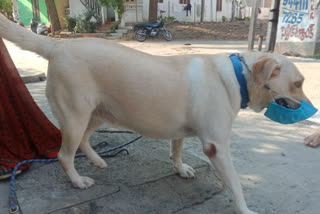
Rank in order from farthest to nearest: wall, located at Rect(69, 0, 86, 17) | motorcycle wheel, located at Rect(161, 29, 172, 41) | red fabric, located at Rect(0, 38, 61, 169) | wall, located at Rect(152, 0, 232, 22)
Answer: wall, located at Rect(152, 0, 232, 22)
wall, located at Rect(69, 0, 86, 17)
motorcycle wheel, located at Rect(161, 29, 172, 41)
red fabric, located at Rect(0, 38, 61, 169)

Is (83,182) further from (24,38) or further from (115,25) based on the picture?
(115,25)

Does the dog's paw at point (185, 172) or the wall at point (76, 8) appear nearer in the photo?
the dog's paw at point (185, 172)

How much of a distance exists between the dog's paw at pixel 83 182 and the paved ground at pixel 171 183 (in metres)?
0.05

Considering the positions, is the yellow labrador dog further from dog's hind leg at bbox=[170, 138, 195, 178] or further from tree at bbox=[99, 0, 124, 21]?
tree at bbox=[99, 0, 124, 21]

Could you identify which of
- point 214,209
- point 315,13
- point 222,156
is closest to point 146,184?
point 214,209

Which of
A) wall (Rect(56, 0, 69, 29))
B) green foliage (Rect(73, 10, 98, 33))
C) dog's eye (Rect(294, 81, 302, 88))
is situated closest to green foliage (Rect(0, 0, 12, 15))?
wall (Rect(56, 0, 69, 29))

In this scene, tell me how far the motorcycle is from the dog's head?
1683 cm

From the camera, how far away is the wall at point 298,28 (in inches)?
401

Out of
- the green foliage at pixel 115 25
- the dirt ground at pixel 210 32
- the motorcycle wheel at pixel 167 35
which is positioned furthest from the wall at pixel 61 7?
the motorcycle wheel at pixel 167 35

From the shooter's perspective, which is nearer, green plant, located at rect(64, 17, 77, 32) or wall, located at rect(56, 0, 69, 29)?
green plant, located at rect(64, 17, 77, 32)

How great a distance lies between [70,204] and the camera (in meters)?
2.25

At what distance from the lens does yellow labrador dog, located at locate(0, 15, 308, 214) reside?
7.21 ft

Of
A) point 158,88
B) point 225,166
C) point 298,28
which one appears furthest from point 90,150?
point 298,28

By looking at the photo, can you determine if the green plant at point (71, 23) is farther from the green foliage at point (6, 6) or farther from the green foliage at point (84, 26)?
the green foliage at point (6, 6)
